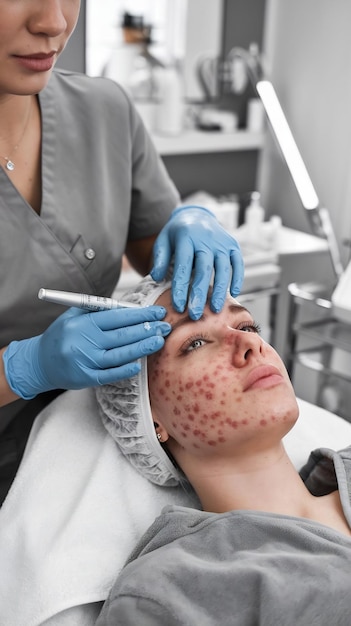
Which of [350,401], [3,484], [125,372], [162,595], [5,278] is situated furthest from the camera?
[350,401]

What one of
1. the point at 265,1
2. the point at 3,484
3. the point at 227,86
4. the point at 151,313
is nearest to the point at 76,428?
the point at 3,484

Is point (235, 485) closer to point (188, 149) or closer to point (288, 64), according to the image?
point (188, 149)

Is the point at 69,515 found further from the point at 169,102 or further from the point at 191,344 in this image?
the point at 169,102

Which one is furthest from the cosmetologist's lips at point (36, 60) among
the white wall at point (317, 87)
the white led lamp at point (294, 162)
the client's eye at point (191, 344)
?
the white wall at point (317, 87)

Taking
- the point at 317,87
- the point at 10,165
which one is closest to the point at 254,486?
the point at 10,165

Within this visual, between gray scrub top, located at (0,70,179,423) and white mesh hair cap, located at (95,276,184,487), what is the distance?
165mm

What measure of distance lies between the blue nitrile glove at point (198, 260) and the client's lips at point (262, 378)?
0.13 meters

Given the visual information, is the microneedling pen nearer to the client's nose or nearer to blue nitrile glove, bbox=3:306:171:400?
blue nitrile glove, bbox=3:306:171:400

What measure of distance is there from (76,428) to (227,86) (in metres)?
2.17

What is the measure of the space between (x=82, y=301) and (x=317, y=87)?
2263mm

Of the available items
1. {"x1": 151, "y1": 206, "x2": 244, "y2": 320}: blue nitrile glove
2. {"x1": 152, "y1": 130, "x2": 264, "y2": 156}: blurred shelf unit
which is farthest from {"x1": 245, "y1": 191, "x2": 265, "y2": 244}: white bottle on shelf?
{"x1": 151, "y1": 206, "x2": 244, "y2": 320}: blue nitrile glove

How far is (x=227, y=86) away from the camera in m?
3.13

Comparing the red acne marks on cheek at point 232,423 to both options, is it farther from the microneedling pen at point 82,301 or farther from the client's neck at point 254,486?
the microneedling pen at point 82,301

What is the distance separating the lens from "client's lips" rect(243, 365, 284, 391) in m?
1.20
